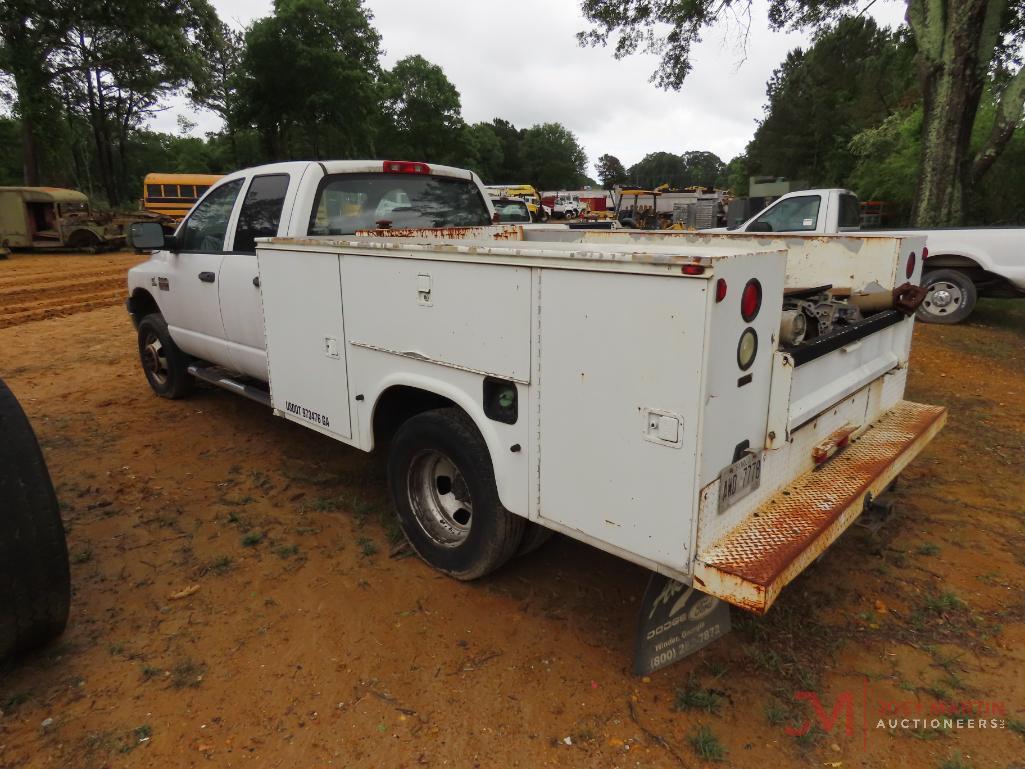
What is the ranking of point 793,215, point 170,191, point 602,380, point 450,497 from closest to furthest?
point 602,380 < point 450,497 < point 793,215 < point 170,191

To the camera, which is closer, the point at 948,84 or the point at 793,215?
the point at 793,215

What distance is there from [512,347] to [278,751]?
66.5 inches

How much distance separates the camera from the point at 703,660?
2826 mm

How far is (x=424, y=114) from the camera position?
52250mm

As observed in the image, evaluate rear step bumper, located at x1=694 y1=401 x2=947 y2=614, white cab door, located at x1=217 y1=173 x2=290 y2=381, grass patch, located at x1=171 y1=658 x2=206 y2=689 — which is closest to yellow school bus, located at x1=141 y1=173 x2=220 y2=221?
white cab door, located at x1=217 y1=173 x2=290 y2=381

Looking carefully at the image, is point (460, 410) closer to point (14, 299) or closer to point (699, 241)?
point (699, 241)

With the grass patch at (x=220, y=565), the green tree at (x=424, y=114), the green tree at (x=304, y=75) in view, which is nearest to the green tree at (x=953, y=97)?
the grass patch at (x=220, y=565)

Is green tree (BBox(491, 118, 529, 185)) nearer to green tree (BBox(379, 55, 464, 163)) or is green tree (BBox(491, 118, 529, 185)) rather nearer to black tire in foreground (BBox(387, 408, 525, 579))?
green tree (BBox(379, 55, 464, 163))

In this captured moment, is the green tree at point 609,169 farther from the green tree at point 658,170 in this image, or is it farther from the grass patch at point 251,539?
the grass patch at point 251,539

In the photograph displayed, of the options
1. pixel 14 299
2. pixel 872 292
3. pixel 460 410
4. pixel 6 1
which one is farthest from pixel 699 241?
pixel 6 1

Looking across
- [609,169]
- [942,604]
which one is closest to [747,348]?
[942,604]

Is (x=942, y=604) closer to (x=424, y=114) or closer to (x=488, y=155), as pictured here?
(x=424, y=114)

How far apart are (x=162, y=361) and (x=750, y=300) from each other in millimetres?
5728

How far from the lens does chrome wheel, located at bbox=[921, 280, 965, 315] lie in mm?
9219
